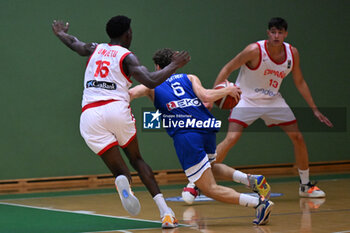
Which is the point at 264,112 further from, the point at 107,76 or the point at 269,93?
the point at 107,76

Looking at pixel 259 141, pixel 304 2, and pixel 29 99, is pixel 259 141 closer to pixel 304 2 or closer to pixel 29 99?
pixel 304 2

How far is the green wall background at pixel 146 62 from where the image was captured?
31.8 feet

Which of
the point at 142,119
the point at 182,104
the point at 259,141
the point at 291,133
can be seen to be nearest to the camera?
the point at 182,104

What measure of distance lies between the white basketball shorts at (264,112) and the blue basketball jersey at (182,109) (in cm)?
191

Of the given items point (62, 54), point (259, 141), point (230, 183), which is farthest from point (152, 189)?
point (259, 141)

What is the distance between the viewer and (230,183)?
9.71m

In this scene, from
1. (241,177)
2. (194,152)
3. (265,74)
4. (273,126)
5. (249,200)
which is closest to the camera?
(249,200)

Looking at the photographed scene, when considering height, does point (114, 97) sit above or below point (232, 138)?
below

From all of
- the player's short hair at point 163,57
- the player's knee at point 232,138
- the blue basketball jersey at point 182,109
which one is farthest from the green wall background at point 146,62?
the player's short hair at point 163,57

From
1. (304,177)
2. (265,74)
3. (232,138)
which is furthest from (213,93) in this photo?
(304,177)

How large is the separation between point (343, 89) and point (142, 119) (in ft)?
14.0

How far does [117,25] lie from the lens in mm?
5297

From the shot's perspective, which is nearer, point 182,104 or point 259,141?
point 182,104

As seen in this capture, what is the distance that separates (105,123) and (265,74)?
3.16 m
